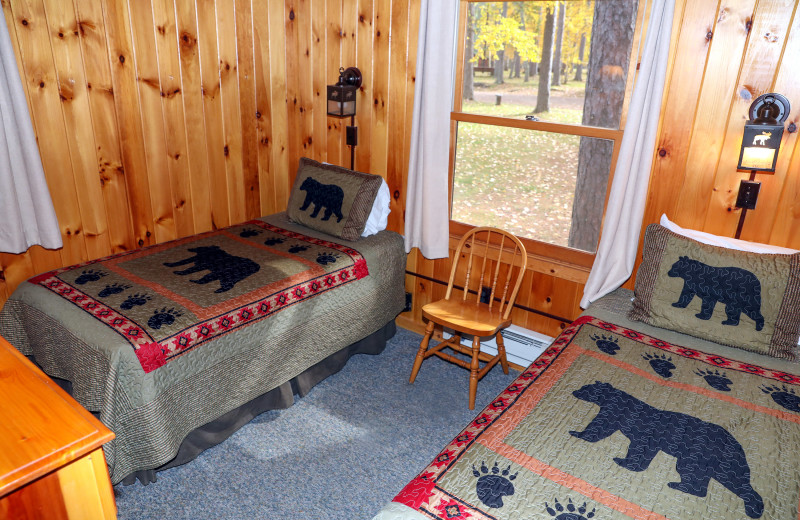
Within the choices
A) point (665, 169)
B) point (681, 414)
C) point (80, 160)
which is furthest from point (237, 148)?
point (681, 414)

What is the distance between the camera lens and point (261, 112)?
3.46m

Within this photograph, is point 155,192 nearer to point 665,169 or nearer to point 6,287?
point 6,287

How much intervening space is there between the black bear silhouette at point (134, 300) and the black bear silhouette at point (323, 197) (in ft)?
3.59

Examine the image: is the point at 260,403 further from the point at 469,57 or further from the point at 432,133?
the point at 469,57

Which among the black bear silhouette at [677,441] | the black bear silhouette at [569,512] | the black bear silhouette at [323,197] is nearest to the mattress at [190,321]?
the black bear silhouette at [323,197]

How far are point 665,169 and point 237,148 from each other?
2.41m

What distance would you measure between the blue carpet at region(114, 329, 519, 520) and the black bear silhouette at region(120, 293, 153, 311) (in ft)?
2.28

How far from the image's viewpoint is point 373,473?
2260 mm

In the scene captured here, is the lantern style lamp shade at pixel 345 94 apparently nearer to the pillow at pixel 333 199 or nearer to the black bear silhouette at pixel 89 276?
the pillow at pixel 333 199

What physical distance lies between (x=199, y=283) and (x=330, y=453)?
3.14 ft

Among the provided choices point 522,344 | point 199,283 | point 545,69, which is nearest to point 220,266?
point 199,283

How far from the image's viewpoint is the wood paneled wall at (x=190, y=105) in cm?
264

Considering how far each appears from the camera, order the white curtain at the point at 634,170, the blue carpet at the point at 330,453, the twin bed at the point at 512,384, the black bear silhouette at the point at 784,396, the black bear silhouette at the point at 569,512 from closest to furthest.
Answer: the black bear silhouette at the point at 569,512
the twin bed at the point at 512,384
the black bear silhouette at the point at 784,396
the blue carpet at the point at 330,453
the white curtain at the point at 634,170

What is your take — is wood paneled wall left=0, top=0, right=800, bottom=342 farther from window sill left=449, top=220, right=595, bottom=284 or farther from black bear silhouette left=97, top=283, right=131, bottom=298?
black bear silhouette left=97, top=283, right=131, bottom=298
